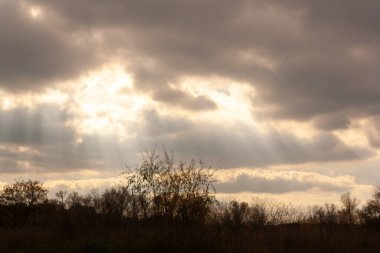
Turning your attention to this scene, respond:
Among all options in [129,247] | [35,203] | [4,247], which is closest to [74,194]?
[35,203]

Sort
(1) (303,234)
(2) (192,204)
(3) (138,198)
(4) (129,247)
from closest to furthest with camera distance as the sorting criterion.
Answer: (4) (129,247)
(2) (192,204)
(3) (138,198)
(1) (303,234)

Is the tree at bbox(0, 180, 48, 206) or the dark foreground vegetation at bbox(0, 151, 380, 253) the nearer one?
the dark foreground vegetation at bbox(0, 151, 380, 253)

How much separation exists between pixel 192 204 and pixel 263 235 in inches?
162

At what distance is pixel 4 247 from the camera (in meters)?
26.6

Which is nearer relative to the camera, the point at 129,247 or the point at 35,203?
the point at 129,247

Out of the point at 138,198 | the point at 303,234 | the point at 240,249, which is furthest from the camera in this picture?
the point at 303,234

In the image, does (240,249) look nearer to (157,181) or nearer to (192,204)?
(192,204)

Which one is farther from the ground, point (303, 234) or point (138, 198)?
point (138, 198)

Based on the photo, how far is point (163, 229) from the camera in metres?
22.1

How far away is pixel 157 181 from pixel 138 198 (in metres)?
1.38

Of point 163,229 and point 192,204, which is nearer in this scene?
point 163,229

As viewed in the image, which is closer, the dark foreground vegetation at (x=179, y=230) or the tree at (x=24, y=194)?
the dark foreground vegetation at (x=179, y=230)

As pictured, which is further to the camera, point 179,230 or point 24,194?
point 24,194

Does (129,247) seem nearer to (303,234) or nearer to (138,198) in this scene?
(138,198)
